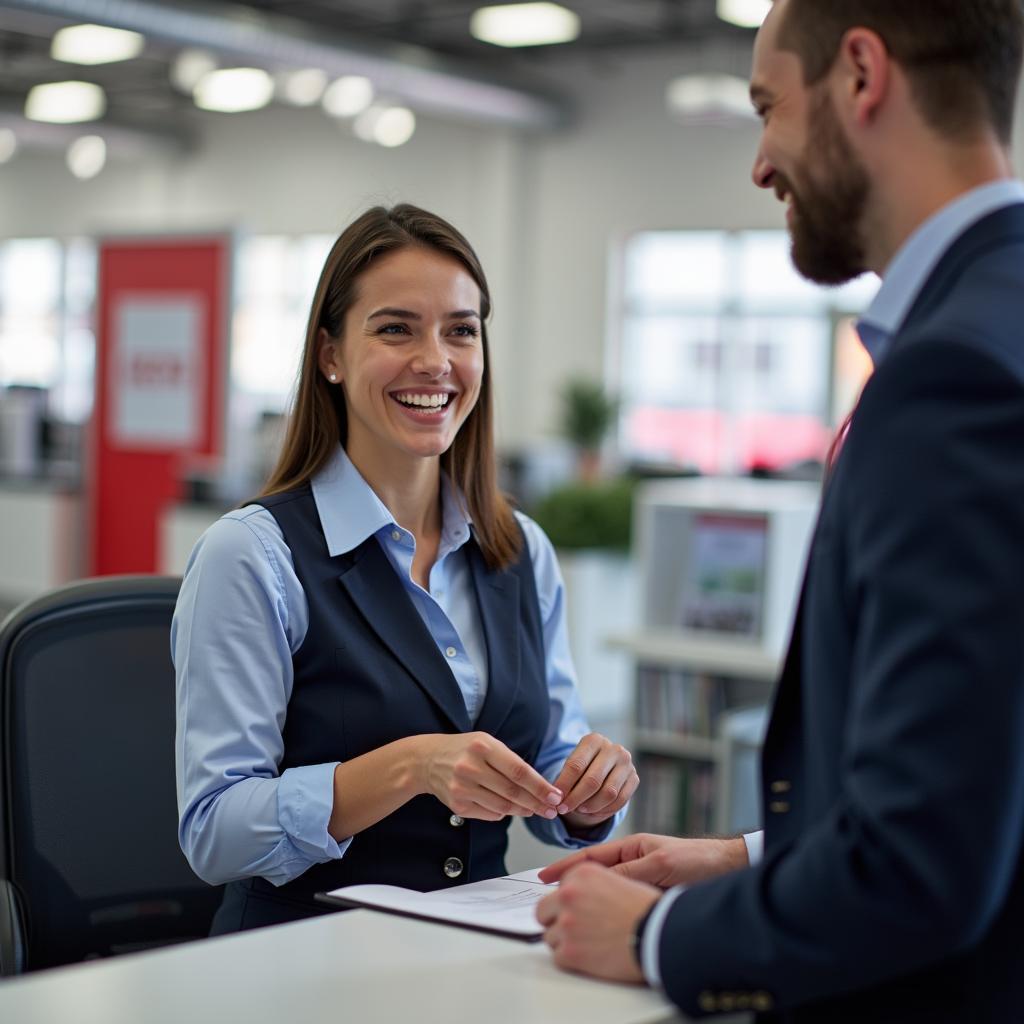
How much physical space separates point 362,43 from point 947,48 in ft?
31.0

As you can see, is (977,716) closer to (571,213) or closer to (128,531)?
(128,531)

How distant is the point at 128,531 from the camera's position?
1098 centimetres

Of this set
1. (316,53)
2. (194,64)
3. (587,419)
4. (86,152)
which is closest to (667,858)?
(316,53)

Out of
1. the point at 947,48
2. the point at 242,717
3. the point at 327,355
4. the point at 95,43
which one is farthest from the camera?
the point at 95,43

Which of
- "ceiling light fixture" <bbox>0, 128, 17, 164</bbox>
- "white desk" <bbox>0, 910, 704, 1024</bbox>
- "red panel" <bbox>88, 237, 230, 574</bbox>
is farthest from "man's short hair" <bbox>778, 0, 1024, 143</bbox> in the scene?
"ceiling light fixture" <bbox>0, 128, 17, 164</bbox>

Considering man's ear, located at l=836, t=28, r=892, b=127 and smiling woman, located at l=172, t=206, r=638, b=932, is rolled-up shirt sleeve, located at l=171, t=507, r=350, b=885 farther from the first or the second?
man's ear, located at l=836, t=28, r=892, b=127

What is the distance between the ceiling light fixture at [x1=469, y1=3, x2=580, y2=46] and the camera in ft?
30.2

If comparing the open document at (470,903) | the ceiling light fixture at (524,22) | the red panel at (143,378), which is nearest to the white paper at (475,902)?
the open document at (470,903)

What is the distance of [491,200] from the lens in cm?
1312

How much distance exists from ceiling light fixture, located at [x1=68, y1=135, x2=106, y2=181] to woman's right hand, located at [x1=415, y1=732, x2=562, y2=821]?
13.5m

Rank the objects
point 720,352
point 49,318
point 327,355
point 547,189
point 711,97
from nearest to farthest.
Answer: point 327,355, point 711,97, point 720,352, point 547,189, point 49,318

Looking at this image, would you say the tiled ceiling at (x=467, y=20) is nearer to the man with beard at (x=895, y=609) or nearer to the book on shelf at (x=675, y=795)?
the book on shelf at (x=675, y=795)

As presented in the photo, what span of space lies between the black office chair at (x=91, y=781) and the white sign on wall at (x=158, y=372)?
26.9 feet

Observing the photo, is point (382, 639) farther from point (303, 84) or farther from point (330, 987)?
point (303, 84)
